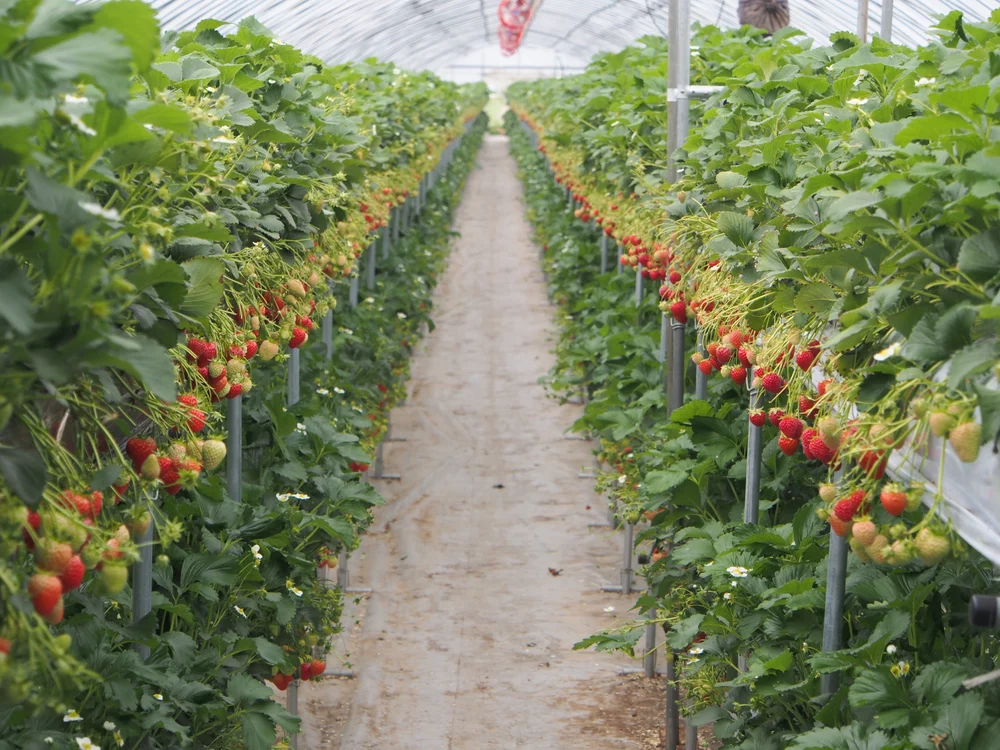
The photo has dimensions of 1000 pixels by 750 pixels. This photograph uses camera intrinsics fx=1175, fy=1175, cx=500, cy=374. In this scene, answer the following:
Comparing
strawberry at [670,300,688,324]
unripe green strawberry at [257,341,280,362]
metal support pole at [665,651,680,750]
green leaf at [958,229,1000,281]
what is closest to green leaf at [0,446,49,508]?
green leaf at [958,229,1000,281]

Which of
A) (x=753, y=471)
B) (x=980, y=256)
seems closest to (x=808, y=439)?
(x=980, y=256)

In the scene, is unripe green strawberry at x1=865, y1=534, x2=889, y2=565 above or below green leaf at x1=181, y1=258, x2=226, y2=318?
below

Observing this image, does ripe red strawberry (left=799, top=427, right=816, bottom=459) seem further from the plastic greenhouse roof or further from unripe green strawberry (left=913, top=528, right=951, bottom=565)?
the plastic greenhouse roof

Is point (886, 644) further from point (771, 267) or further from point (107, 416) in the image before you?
point (107, 416)

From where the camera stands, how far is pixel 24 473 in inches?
66.1

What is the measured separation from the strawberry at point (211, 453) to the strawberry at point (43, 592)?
833mm

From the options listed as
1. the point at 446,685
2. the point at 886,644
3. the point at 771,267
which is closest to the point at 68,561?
the point at 771,267

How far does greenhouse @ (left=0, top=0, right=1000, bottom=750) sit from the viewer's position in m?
1.81

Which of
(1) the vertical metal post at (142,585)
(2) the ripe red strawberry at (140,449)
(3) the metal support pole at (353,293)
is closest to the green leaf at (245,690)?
(1) the vertical metal post at (142,585)

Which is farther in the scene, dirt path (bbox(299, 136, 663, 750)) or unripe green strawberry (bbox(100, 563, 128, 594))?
dirt path (bbox(299, 136, 663, 750))

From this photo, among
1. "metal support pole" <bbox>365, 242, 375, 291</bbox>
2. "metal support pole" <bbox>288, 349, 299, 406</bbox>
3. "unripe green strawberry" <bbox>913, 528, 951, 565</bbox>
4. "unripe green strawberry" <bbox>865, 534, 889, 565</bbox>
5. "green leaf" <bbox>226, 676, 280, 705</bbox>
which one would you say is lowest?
"metal support pole" <bbox>365, 242, 375, 291</bbox>

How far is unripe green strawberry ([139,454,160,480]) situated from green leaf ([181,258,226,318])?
31cm

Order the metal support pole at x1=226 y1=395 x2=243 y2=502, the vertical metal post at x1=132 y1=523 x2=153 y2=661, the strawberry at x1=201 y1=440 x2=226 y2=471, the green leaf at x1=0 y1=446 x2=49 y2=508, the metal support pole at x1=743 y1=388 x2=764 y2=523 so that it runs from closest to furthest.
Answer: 1. the green leaf at x1=0 y1=446 x2=49 y2=508
2. the strawberry at x1=201 y1=440 x2=226 y2=471
3. the vertical metal post at x1=132 y1=523 x2=153 y2=661
4. the metal support pole at x1=743 y1=388 x2=764 y2=523
5. the metal support pole at x1=226 y1=395 x2=243 y2=502

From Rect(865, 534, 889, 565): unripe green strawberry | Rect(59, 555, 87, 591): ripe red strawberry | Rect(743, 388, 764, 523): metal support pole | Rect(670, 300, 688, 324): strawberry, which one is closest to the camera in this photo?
Rect(59, 555, 87, 591): ripe red strawberry
